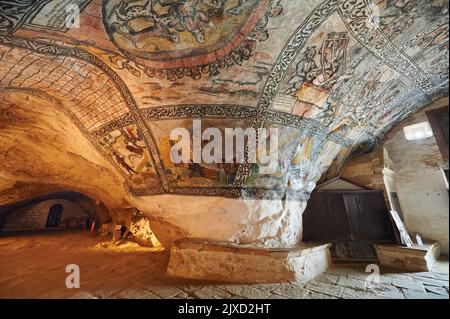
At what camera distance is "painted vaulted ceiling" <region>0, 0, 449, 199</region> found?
2.79 metres

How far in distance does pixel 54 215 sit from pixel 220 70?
14.0 m

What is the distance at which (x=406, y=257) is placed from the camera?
15.9ft

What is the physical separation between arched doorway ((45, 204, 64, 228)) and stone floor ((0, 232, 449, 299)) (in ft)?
26.2

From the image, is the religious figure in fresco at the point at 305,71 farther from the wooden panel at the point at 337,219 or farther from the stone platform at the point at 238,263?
the wooden panel at the point at 337,219

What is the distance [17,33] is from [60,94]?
1.49 m

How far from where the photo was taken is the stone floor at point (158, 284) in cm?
333

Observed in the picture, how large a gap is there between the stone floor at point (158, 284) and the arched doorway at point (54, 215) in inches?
315

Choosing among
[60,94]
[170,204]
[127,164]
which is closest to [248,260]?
[170,204]

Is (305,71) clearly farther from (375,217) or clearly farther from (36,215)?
(36,215)

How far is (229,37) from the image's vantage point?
3.17 m

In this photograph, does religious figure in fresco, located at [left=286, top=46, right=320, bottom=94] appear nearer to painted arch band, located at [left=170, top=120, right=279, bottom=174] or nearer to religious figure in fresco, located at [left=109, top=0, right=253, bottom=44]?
painted arch band, located at [left=170, top=120, right=279, bottom=174]

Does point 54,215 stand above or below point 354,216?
above

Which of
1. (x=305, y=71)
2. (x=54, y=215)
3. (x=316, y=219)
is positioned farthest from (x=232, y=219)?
(x=54, y=215)
